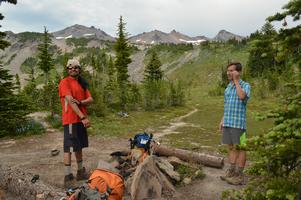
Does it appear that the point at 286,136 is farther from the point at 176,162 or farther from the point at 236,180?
the point at 176,162

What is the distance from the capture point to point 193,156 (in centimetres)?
991

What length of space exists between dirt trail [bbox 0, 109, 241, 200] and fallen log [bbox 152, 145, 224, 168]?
0.66ft

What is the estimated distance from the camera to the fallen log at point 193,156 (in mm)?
9672

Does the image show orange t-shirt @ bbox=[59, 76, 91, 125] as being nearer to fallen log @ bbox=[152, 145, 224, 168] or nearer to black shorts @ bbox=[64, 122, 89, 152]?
black shorts @ bbox=[64, 122, 89, 152]

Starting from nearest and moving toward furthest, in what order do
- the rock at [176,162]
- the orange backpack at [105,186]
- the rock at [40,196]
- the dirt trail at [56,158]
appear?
the orange backpack at [105,186] → the rock at [40,196] → the dirt trail at [56,158] → the rock at [176,162]

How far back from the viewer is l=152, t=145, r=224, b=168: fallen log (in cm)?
967

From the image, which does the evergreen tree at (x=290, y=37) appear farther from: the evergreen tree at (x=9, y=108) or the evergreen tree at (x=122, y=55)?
A: the evergreen tree at (x=122, y=55)

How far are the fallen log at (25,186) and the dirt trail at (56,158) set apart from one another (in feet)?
2.78

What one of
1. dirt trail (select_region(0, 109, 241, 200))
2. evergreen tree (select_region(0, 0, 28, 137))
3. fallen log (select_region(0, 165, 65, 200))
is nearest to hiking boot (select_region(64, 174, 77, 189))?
dirt trail (select_region(0, 109, 241, 200))

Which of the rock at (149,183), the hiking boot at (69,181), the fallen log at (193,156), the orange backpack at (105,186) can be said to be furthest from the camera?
the fallen log at (193,156)

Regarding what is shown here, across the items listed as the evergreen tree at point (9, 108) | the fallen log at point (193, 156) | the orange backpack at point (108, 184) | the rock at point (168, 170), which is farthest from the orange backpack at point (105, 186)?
the evergreen tree at point (9, 108)

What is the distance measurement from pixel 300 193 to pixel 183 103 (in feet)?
107

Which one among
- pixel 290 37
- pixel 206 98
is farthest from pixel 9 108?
pixel 206 98

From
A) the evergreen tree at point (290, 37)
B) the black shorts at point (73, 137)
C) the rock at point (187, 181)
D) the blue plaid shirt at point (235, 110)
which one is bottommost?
the rock at point (187, 181)
